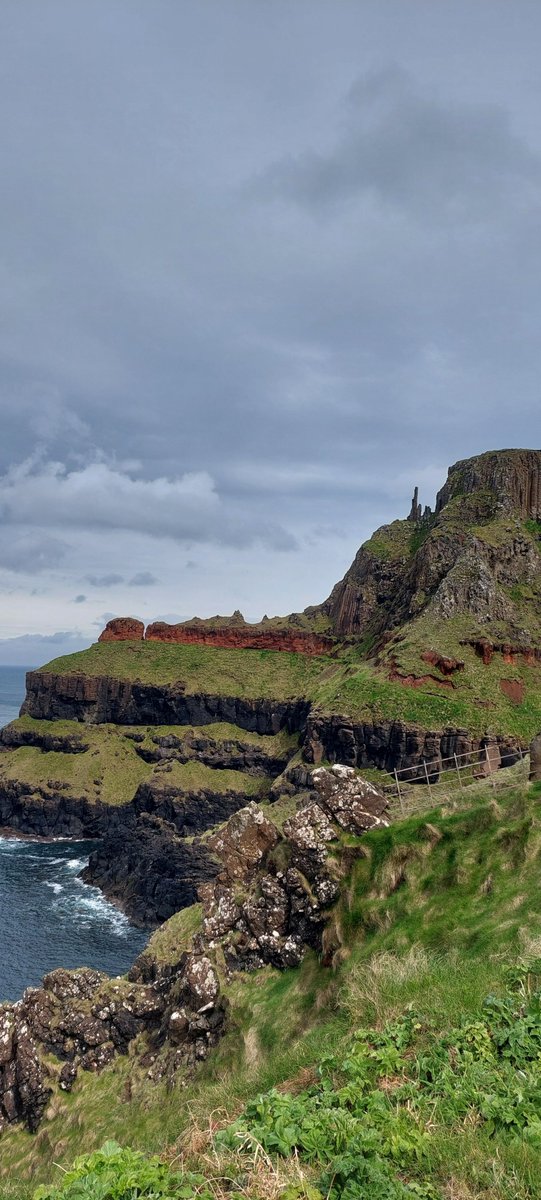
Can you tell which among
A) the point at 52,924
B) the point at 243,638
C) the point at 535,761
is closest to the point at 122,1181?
the point at 535,761

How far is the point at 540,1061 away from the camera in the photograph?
8281 millimetres

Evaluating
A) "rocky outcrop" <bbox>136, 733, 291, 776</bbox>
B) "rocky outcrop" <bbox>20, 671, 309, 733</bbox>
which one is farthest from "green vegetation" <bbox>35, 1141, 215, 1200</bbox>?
"rocky outcrop" <bbox>20, 671, 309, 733</bbox>

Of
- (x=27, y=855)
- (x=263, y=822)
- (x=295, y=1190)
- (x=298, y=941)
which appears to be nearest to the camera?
(x=295, y=1190)

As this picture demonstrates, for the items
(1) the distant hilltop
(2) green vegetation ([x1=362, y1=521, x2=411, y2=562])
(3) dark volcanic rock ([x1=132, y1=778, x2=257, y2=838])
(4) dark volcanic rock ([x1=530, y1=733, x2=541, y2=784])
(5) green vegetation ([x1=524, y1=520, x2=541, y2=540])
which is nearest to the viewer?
(4) dark volcanic rock ([x1=530, y1=733, x2=541, y2=784])

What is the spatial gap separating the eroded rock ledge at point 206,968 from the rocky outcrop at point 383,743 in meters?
60.5

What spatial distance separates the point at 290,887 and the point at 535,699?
79.8m

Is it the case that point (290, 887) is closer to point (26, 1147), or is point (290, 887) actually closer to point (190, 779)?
point (26, 1147)

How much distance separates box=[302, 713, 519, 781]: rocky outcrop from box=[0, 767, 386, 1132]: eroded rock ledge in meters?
60.5

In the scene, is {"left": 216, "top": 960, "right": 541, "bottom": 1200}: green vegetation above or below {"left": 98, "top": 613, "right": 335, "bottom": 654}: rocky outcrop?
below

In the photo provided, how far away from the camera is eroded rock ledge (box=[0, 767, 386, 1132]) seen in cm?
1956

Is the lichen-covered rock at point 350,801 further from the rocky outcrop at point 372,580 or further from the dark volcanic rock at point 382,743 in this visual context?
the rocky outcrop at point 372,580

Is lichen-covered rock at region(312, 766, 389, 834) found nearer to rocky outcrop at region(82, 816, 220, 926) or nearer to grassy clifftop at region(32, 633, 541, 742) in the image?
rocky outcrop at region(82, 816, 220, 926)

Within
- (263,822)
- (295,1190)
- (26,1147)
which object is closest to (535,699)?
(263,822)

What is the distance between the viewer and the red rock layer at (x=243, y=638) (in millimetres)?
150750
